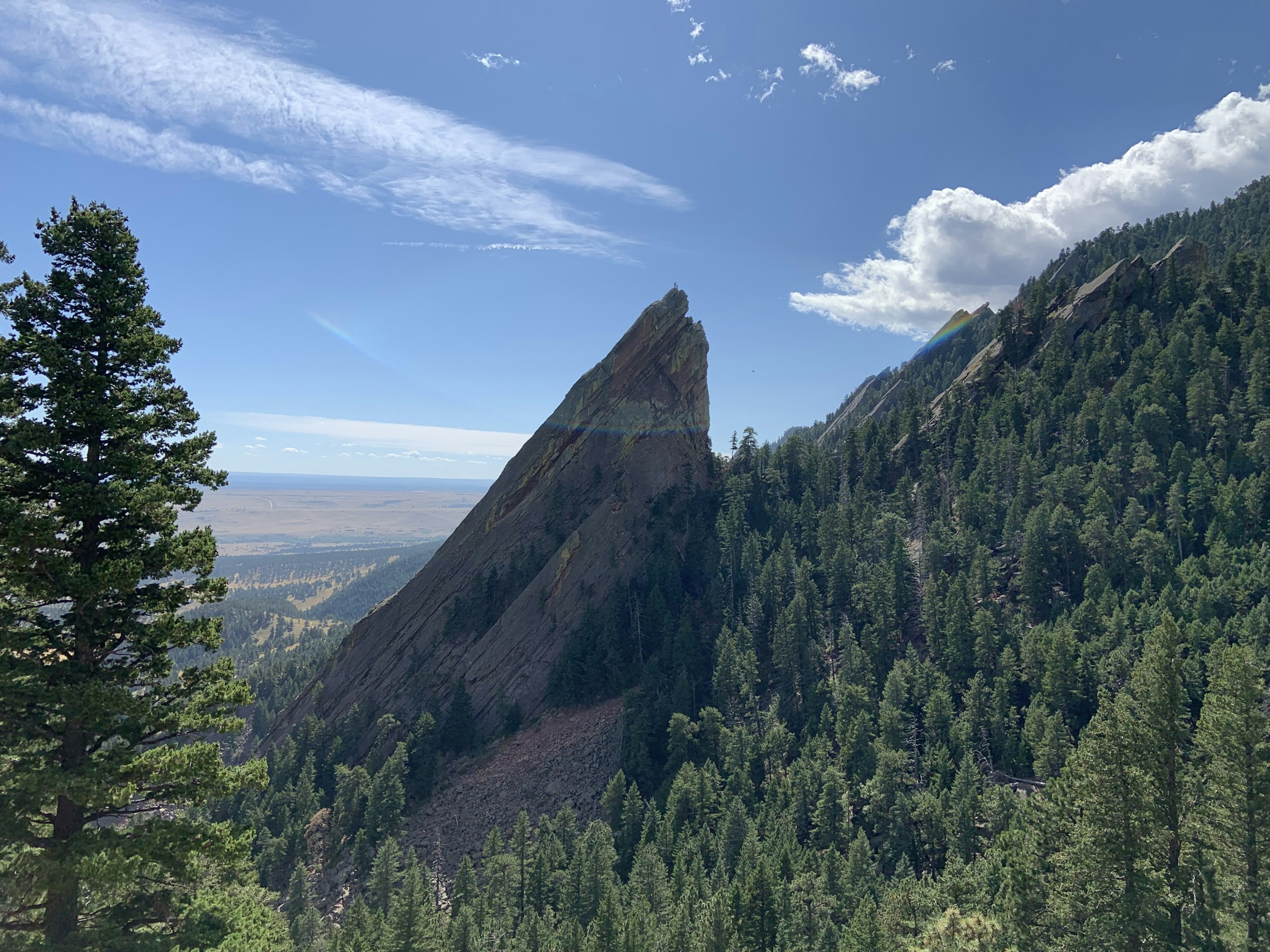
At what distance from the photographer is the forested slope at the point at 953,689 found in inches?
989

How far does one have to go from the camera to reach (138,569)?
39.0 feet

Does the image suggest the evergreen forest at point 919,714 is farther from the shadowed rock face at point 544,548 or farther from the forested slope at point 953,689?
the shadowed rock face at point 544,548

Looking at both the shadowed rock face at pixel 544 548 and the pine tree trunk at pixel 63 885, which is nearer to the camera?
the pine tree trunk at pixel 63 885

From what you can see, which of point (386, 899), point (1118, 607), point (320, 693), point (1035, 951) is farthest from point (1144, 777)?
point (320, 693)

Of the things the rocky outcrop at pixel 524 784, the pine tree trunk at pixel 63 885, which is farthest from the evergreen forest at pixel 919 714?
the rocky outcrop at pixel 524 784

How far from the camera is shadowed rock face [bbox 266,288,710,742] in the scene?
289ft

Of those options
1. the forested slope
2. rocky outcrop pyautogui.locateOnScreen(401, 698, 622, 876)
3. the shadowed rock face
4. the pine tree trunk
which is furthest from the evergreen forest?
the shadowed rock face

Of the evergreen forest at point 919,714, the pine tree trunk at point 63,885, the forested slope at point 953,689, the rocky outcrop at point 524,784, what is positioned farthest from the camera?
the rocky outcrop at point 524,784

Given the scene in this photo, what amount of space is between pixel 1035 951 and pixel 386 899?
4931 centimetres

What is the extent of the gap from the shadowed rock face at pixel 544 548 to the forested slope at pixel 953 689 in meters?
6.31

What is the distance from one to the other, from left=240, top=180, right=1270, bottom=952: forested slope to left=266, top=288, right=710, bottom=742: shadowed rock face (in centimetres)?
631

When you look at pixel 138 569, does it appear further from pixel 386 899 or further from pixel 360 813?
pixel 360 813

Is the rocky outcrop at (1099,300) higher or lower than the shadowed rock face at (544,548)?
higher

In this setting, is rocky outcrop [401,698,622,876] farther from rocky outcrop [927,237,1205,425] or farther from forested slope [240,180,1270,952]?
rocky outcrop [927,237,1205,425]
